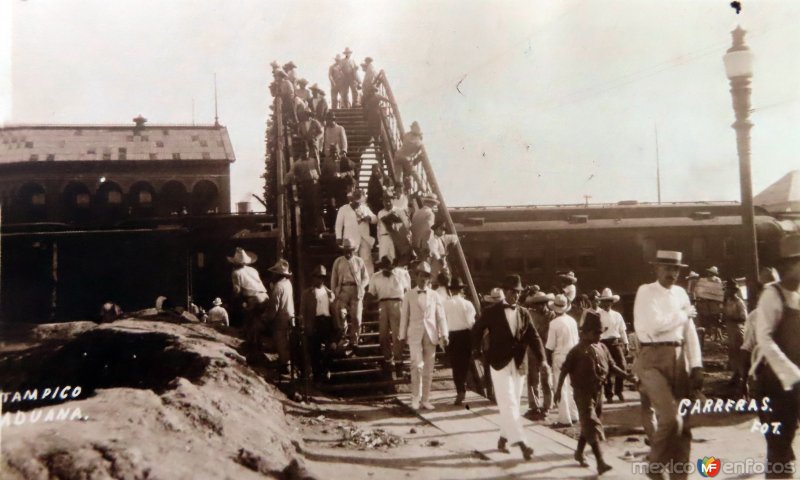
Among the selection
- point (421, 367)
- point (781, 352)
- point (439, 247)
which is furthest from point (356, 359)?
point (781, 352)

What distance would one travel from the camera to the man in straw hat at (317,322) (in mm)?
9266

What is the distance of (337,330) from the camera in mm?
9586

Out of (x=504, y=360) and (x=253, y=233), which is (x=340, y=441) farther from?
(x=253, y=233)

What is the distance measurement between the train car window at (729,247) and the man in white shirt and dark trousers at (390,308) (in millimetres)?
15188

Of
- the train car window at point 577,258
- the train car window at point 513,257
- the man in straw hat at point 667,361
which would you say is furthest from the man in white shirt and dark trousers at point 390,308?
the train car window at point 577,258

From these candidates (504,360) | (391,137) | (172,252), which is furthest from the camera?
(172,252)

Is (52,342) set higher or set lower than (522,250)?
lower

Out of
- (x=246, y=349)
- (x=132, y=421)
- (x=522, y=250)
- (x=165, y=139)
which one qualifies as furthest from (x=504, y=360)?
(x=165, y=139)

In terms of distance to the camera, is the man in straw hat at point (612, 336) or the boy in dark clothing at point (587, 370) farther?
the man in straw hat at point (612, 336)

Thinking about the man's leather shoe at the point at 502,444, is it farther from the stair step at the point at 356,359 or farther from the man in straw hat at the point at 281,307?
the man in straw hat at the point at 281,307

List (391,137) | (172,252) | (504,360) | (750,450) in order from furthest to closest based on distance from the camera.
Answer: (172,252)
(391,137)
(750,450)
(504,360)

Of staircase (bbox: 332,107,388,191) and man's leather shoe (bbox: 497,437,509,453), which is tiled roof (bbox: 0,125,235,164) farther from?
man's leather shoe (bbox: 497,437,509,453)

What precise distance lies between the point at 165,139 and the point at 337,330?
23.0m

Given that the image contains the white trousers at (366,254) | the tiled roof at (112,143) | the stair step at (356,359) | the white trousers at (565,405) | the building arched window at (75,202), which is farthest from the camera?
the tiled roof at (112,143)
